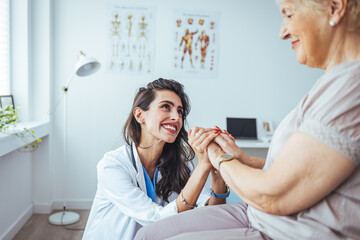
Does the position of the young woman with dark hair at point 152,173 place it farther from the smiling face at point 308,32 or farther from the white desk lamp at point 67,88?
the white desk lamp at point 67,88

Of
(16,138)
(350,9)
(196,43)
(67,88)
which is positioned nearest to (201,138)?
(350,9)

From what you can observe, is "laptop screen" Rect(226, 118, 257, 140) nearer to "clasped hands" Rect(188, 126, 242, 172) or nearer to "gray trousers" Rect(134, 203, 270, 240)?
"clasped hands" Rect(188, 126, 242, 172)

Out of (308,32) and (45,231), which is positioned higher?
(308,32)

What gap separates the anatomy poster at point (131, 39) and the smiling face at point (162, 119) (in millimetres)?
1889

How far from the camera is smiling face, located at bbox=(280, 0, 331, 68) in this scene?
0.83m

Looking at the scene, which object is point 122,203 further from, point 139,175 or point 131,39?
point 131,39

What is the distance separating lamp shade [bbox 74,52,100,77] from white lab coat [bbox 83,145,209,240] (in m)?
1.60

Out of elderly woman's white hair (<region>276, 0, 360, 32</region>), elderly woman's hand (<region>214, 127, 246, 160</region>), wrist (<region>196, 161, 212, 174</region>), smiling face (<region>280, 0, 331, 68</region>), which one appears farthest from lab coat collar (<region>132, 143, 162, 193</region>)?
elderly woman's white hair (<region>276, 0, 360, 32</region>)

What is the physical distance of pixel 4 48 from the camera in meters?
3.10

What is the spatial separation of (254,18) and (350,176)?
11.1 ft

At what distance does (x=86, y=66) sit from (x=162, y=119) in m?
1.76

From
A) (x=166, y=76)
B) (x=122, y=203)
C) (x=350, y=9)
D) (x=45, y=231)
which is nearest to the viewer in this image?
(x=350, y=9)

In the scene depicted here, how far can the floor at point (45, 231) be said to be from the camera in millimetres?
2951

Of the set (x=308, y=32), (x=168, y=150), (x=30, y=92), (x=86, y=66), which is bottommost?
(x=168, y=150)
